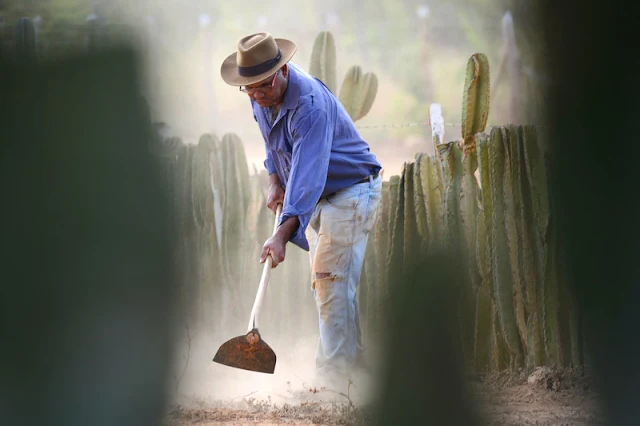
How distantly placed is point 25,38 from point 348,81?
201cm

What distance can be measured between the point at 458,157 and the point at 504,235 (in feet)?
1.71

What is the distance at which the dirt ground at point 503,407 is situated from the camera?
4402 millimetres

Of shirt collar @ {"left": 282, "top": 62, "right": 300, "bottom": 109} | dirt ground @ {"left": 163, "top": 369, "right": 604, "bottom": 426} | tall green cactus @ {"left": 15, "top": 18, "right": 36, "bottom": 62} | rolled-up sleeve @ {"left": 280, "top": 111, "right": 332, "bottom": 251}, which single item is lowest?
dirt ground @ {"left": 163, "top": 369, "right": 604, "bottom": 426}

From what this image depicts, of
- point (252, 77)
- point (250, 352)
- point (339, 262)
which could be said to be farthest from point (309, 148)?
point (250, 352)

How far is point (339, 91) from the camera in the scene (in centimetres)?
493

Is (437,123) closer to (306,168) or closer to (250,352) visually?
(306,168)

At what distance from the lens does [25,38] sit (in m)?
5.08

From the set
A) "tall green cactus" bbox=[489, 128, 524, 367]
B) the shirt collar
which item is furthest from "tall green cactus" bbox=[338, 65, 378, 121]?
the shirt collar

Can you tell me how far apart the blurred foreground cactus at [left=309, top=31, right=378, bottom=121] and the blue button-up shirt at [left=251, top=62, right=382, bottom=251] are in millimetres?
898

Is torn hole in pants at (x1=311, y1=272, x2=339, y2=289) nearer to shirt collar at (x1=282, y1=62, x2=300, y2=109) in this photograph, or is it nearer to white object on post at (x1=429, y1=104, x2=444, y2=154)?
shirt collar at (x1=282, y1=62, x2=300, y2=109)

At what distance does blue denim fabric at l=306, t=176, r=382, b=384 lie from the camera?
155 inches

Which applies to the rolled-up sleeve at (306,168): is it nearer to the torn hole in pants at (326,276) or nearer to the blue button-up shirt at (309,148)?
the blue button-up shirt at (309,148)

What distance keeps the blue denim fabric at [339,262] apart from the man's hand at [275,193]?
22cm

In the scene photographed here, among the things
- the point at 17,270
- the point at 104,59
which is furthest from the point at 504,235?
the point at 17,270
